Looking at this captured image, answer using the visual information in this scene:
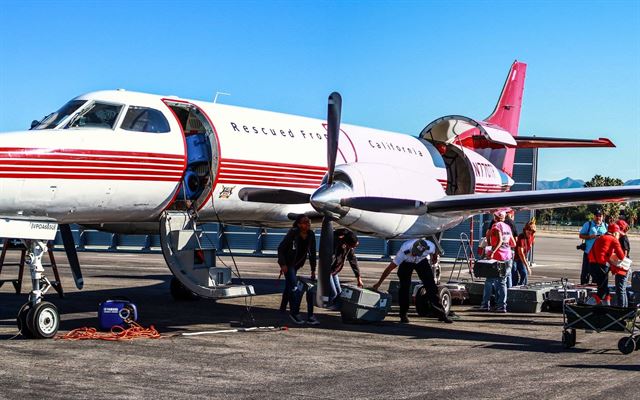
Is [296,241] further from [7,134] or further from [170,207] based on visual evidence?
[7,134]

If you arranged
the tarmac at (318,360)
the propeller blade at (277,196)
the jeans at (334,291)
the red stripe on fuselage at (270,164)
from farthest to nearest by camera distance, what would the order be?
the jeans at (334,291) < the propeller blade at (277,196) < the red stripe on fuselage at (270,164) < the tarmac at (318,360)

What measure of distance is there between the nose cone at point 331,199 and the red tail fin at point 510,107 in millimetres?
11453

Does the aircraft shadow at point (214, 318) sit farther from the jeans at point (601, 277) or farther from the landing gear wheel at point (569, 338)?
the jeans at point (601, 277)

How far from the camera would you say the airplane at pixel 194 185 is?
41.7ft

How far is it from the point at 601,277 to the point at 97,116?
31.9 feet

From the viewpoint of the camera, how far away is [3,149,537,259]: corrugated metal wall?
3369cm

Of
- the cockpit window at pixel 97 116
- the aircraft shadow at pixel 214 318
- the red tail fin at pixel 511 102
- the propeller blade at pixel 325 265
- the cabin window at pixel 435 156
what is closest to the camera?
the aircraft shadow at pixel 214 318

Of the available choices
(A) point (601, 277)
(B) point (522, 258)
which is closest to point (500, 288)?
(A) point (601, 277)

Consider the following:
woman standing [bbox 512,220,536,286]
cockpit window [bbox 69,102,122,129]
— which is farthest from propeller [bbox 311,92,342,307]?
woman standing [bbox 512,220,536,286]

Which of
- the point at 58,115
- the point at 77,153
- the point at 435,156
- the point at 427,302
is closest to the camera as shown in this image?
the point at 77,153

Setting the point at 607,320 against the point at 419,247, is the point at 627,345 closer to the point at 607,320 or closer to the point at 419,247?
the point at 607,320

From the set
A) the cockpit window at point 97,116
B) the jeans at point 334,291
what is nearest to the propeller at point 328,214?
the jeans at point 334,291

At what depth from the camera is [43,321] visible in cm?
1256

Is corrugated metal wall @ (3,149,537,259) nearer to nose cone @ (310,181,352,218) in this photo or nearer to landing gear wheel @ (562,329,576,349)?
nose cone @ (310,181,352,218)
